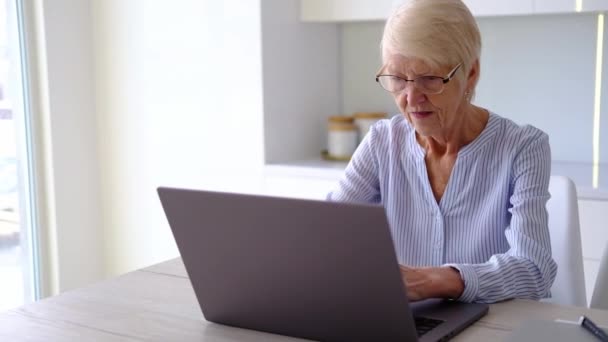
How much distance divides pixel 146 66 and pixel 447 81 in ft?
6.25

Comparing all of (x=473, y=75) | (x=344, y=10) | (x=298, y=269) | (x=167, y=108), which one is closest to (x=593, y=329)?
(x=298, y=269)

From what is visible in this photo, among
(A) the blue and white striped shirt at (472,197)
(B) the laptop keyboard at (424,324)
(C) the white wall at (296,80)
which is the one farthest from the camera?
(C) the white wall at (296,80)

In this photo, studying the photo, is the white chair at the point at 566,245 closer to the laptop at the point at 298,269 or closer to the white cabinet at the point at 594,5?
the laptop at the point at 298,269

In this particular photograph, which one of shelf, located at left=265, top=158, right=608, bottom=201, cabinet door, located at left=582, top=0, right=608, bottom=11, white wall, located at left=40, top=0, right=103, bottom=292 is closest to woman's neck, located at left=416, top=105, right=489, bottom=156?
shelf, located at left=265, top=158, right=608, bottom=201

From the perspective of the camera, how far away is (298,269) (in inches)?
50.5

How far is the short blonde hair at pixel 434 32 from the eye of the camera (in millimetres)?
1710

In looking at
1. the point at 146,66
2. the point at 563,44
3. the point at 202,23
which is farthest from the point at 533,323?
the point at 146,66

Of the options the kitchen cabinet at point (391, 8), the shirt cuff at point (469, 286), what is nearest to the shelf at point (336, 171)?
the kitchen cabinet at point (391, 8)

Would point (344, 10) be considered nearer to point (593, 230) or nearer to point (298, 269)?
point (593, 230)

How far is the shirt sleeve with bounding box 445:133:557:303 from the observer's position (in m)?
1.53

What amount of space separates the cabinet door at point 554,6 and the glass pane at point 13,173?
6.30 feet

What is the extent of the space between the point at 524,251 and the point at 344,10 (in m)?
1.69

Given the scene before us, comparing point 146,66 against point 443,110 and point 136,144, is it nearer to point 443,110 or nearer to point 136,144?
point 136,144

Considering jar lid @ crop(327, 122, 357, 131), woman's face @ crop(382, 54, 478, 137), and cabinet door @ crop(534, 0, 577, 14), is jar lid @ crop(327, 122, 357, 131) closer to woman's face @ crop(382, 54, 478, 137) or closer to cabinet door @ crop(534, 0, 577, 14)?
cabinet door @ crop(534, 0, 577, 14)
